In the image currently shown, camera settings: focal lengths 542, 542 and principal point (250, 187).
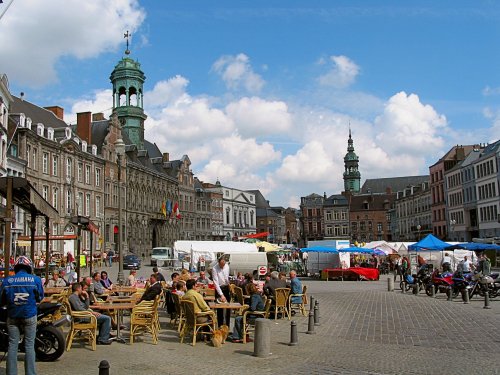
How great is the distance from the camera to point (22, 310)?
26.1 feet

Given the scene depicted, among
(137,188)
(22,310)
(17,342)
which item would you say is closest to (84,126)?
(137,188)

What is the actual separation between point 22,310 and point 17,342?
18.1 inches

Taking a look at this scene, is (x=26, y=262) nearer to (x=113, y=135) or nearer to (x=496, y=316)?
(x=496, y=316)

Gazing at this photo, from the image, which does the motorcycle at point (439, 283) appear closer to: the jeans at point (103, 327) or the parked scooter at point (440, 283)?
the parked scooter at point (440, 283)

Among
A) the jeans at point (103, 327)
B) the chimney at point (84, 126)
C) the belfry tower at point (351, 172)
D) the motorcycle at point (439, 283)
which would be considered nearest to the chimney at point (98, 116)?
the chimney at point (84, 126)

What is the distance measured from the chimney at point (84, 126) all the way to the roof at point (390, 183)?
82.4m

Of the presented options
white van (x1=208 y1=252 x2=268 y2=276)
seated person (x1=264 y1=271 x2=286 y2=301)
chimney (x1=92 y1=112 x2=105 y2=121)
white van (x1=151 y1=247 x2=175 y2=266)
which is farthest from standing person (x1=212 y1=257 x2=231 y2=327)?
chimney (x1=92 y1=112 x2=105 y2=121)

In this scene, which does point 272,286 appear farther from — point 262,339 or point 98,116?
point 98,116

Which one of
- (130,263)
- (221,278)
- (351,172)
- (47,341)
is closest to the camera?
(47,341)

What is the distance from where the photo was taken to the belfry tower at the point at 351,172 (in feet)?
443

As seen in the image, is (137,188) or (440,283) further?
(137,188)

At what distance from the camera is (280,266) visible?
41312 mm

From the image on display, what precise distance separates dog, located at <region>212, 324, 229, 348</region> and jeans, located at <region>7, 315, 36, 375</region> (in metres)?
4.18

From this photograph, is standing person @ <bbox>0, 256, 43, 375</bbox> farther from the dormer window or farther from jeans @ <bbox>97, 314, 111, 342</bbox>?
the dormer window
